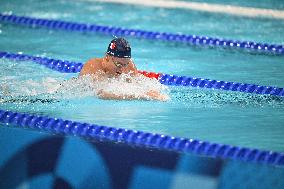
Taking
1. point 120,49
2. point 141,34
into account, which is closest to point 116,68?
point 120,49

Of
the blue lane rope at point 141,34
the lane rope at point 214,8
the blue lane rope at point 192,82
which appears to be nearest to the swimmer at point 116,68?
the blue lane rope at point 192,82

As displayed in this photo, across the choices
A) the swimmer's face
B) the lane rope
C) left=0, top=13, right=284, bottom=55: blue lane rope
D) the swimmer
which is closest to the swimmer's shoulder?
the swimmer

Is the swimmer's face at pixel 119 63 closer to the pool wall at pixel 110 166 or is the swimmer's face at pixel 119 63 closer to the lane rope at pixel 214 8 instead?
the pool wall at pixel 110 166

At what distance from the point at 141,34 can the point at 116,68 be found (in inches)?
86.9

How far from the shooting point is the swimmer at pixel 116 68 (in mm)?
4539

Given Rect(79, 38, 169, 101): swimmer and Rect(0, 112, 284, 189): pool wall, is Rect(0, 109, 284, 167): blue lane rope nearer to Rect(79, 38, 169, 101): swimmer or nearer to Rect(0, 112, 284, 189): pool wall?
Rect(0, 112, 284, 189): pool wall

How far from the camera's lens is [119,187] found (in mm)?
3299

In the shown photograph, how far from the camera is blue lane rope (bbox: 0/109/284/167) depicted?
347 centimetres

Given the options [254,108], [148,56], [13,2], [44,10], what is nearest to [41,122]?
[254,108]

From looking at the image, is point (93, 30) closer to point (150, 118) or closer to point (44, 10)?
point (44, 10)

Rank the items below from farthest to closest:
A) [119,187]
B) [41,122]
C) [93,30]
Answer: [93,30] → [41,122] → [119,187]

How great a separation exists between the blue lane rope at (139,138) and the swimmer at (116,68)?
0.72 m

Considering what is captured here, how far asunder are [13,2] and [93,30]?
1.90 m

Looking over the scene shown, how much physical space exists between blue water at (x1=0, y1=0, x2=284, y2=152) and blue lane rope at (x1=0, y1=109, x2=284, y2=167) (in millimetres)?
213
